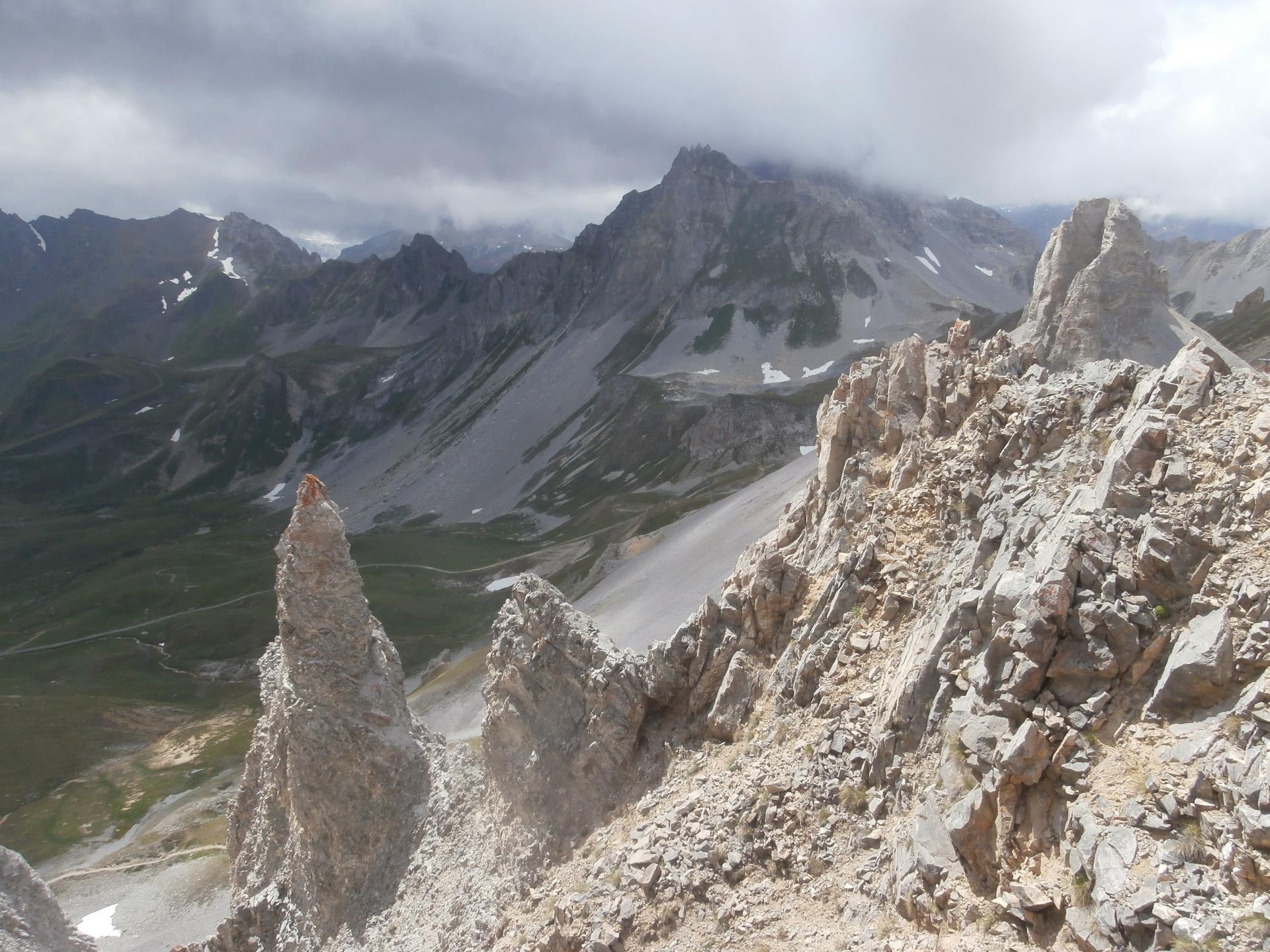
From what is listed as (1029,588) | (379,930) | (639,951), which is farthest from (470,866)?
(1029,588)

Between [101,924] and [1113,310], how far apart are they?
8071 cm

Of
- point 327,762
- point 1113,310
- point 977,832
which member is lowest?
point 327,762

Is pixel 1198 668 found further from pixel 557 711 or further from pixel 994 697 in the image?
pixel 557 711

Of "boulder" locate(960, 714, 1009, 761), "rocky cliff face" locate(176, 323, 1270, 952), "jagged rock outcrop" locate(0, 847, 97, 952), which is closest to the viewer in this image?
"rocky cliff face" locate(176, 323, 1270, 952)

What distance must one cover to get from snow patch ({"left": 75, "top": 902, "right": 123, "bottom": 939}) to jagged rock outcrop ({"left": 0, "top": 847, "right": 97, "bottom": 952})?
2094 cm

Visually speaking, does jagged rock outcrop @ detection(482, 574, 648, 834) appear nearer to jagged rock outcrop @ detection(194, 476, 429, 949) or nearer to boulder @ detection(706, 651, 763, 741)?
boulder @ detection(706, 651, 763, 741)

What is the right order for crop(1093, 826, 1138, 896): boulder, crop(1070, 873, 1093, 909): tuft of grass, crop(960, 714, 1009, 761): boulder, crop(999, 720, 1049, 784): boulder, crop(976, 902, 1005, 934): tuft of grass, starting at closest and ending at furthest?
crop(1093, 826, 1138, 896): boulder, crop(1070, 873, 1093, 909): tuft of grass, crop(976, 902, 1005, 934): tuft of grass, crop(999, 720, 1049, 784): boulder, crop(960, 714, 1009, 761): boulder

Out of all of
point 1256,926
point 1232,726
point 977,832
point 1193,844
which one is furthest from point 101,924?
point 1232,726

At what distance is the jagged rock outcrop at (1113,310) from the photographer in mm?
48688

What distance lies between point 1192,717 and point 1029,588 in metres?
2.69

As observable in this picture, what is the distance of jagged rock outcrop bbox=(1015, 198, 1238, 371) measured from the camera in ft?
160

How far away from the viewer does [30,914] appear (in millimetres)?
29922

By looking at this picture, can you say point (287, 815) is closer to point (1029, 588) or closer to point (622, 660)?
point (622, 660)

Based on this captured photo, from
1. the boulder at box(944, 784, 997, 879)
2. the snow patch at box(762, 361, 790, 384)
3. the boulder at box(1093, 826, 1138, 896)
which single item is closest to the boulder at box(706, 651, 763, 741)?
the boulder at box(944, 784, 997, 879)
